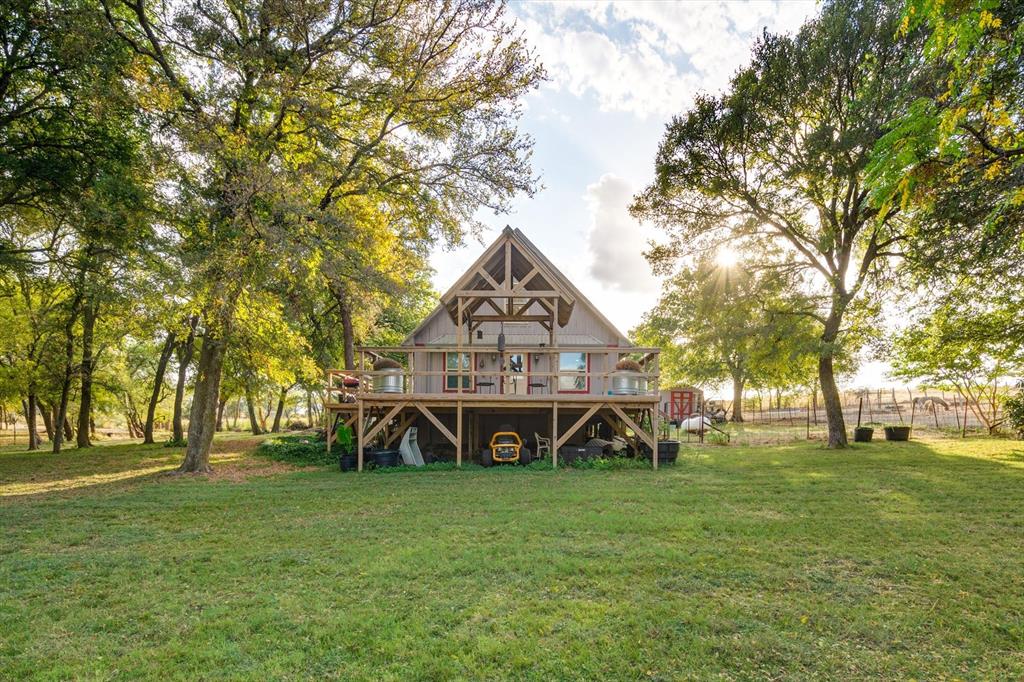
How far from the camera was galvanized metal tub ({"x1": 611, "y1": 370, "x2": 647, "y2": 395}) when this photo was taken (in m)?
12.9

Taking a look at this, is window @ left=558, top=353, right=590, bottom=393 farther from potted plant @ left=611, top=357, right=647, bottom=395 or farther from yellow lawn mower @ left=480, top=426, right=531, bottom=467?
yellow lawn mower @ left=480, top=426, right=531, bottom=467

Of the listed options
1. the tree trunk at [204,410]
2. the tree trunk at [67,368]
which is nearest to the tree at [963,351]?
the tree trunk at [204,410]

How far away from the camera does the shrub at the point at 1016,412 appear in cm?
1673

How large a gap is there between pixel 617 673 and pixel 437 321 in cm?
1430

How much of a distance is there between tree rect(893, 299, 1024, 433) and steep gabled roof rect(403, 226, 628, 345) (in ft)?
32.5

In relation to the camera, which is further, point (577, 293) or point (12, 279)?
point (12, 279)

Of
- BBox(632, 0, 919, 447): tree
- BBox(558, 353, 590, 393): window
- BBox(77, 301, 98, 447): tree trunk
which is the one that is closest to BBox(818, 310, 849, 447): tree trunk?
BBox(632, 0, 919, 447): tree

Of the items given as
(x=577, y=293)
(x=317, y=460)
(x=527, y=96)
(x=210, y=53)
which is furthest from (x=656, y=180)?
(x=317, y=460)

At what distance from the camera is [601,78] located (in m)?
11.0

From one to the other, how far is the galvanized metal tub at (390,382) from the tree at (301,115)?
392 cm

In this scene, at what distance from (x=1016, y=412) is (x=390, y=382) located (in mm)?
21654

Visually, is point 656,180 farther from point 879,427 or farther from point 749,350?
point 879,427

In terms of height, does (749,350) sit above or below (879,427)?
above

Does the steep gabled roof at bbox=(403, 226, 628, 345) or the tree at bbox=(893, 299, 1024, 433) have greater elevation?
the steep gabled roof at bbox=(403, 226, 628, 345)
